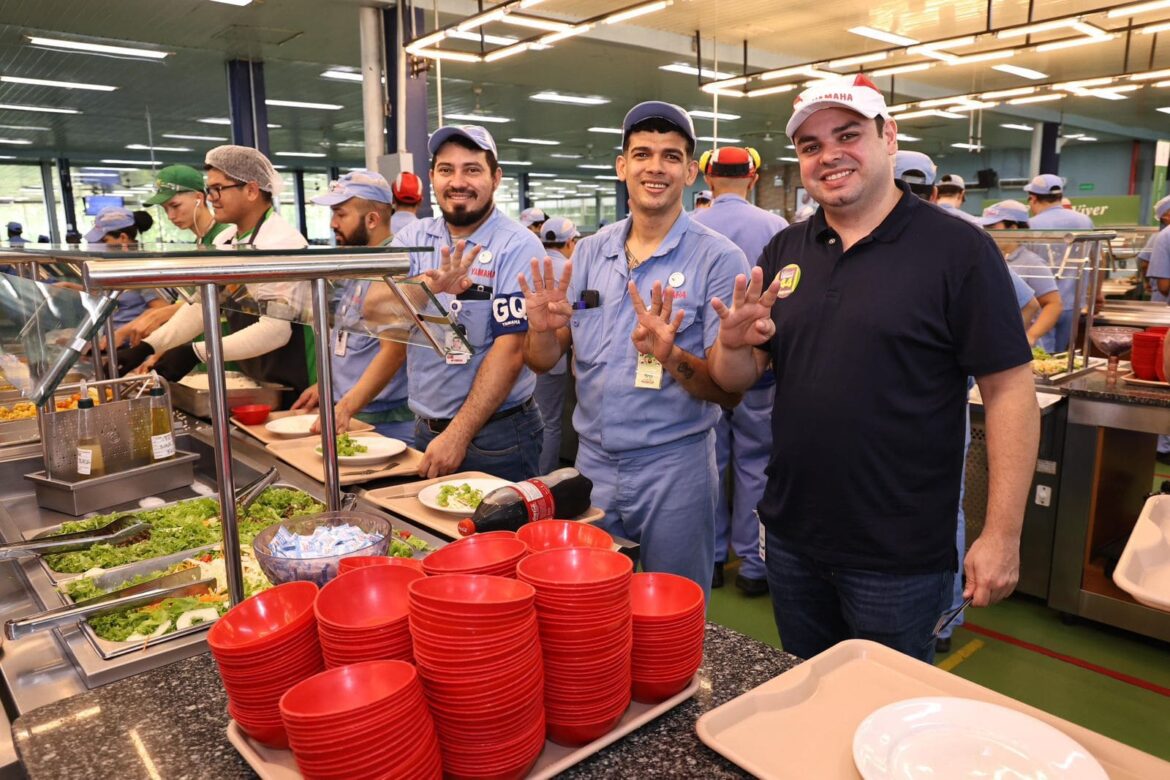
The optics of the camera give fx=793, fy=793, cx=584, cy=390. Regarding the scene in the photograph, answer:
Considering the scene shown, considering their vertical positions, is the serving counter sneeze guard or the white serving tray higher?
the serving counter sneeze guard

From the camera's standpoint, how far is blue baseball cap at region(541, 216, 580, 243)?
7.63 metres

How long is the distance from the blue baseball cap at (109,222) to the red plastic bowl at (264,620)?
5605 mm

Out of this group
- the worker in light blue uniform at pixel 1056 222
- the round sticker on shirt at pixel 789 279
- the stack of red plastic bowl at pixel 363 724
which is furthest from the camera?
the worker in light blue uniform at pixel 1056 222

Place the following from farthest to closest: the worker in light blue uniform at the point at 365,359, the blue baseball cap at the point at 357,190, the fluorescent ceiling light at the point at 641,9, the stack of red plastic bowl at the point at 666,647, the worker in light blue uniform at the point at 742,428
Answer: the fluorescent ceiling light at the point at 641,9 < the worker in light blue uniform at the point at 742,428 < the blue baseball cap at the point at 357,190 < the worker in light blue uniform at the point at 365,359 < the stack of red plastic bowl at the point at 666,647

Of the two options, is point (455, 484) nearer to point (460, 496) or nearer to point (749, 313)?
point (460, 496)

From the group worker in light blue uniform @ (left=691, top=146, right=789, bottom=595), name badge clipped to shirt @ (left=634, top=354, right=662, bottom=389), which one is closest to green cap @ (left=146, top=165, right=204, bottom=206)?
worker in light blue uniform @ (left=691, top=146, right=789, bottom=595)

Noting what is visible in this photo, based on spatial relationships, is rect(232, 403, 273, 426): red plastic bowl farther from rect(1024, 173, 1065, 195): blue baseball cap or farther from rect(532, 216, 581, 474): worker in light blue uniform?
rect(1024, 173, 1065, 195): blue baseball cap

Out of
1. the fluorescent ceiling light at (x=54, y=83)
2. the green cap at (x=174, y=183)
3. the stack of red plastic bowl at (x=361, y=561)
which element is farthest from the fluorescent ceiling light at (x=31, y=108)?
the stack of red plastic bowl at (x=361, y=561)

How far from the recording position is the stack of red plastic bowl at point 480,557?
1.10 m

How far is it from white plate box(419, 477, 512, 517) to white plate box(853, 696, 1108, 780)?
1092 mm

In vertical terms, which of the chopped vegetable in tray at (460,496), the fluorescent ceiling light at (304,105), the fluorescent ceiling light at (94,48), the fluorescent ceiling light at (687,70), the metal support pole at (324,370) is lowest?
the chopped vegetable in tray at (460,496)

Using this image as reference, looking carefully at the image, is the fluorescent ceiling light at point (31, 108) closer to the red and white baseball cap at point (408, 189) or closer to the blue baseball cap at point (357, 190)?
the red and white baseball cap at point (408, 189)

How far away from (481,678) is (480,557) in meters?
Result: 0.29

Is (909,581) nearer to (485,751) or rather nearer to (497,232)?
(485,751)
